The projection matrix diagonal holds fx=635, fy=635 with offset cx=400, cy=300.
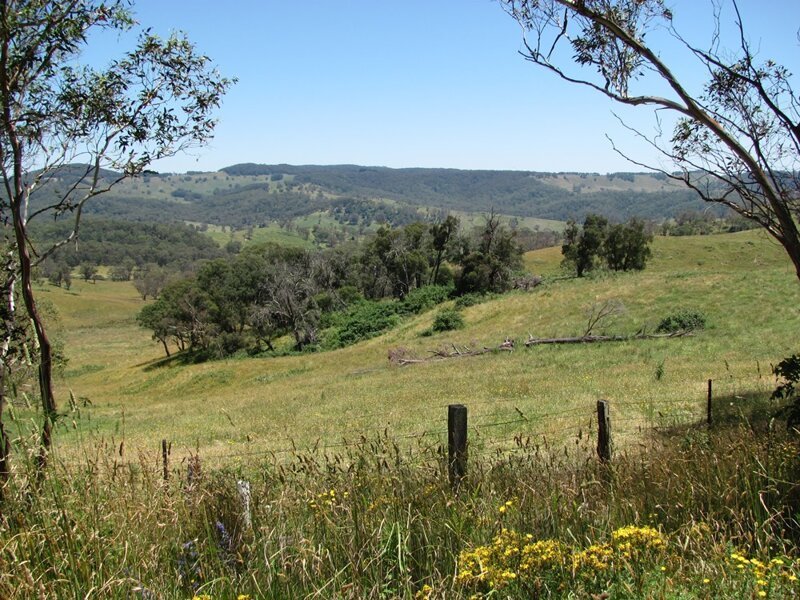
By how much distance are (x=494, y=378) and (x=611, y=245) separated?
4337 cm

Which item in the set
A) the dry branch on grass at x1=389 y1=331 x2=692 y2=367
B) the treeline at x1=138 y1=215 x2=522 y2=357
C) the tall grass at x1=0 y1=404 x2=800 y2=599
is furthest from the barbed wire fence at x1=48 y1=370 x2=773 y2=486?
the treeline at x1=138 y1=215 x2=522 y2=357

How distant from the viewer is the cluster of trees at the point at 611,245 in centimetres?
6128

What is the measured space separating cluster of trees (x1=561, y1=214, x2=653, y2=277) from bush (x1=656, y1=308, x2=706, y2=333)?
31.7 metres

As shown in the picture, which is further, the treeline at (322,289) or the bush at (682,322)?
the treeline at (322,289)

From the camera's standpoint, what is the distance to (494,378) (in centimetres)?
2280

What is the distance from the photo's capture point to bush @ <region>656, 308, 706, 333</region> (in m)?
28.2

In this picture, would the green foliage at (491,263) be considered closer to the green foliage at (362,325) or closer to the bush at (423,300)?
the bush at (423,300)

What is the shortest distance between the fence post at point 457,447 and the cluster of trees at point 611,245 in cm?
5789

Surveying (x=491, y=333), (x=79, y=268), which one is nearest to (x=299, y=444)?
(x=491, y=333)

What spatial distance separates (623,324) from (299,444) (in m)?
22.5

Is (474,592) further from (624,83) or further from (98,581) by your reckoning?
(624,83)

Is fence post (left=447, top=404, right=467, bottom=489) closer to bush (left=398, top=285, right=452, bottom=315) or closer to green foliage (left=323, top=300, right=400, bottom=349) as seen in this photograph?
green foliage (left=323, top=300, right=400, bottom=349)

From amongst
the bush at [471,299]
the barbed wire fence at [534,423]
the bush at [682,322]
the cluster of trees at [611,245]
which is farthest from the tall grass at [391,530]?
the cluster of trees at [611,245]

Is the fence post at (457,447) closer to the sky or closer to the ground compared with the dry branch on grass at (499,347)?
closer to the sky
